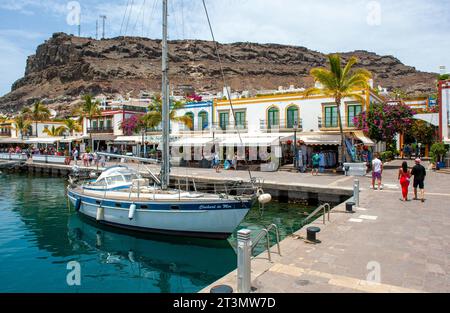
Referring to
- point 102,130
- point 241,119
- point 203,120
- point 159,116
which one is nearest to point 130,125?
point 102,130

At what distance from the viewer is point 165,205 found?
13.3m

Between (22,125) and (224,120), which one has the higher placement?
(22,125)

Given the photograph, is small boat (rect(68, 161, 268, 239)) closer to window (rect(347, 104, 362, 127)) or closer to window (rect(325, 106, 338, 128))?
window (rect(325, 106, 338, 128))

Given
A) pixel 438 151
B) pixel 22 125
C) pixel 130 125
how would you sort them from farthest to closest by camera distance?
pixel 22 125
pixel 130 125
pixel 438 151

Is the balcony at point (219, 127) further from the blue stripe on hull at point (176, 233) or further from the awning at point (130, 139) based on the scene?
the blue stripe on hull at point (176, 233)

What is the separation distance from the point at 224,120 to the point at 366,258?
30825mm

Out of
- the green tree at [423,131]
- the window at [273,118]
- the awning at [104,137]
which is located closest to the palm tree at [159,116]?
the window at [273,118]

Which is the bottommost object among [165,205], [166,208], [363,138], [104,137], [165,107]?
[166,208]

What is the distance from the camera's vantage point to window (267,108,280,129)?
34.7 meters

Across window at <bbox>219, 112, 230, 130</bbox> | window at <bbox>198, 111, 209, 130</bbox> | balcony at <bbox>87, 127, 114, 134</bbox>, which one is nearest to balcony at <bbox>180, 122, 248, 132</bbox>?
window at <bbox>219, 112, 230, 130</bbox>

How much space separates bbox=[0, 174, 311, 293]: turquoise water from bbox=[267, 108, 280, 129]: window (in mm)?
16969

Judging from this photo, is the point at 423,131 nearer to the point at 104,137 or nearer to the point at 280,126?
the point at 280,126
